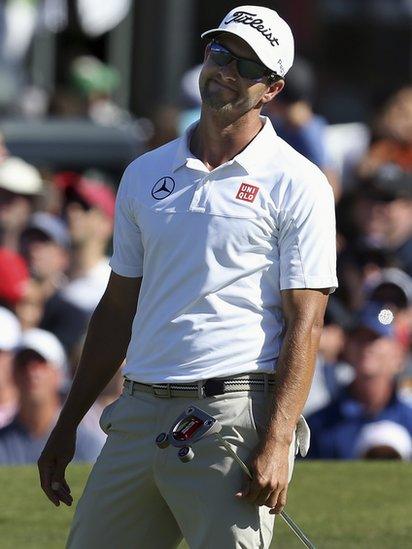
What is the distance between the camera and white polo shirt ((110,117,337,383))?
436 cm

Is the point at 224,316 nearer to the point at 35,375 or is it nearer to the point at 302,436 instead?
the point at 302,436

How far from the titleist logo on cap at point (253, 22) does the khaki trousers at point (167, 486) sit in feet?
3.18

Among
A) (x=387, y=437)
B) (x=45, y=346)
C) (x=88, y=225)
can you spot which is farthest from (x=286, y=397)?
(x=88, y=225)

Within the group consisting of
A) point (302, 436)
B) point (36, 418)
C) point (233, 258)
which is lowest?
point (36, 418)

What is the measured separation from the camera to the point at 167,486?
4.36 metres

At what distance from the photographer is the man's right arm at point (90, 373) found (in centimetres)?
475

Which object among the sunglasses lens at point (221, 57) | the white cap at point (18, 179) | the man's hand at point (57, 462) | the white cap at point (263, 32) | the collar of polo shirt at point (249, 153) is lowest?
the white cap at point (18, 179)

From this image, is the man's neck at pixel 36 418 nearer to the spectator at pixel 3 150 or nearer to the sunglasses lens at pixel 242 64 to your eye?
the spectator at pixel 3 150

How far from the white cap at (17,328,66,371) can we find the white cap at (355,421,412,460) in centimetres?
171

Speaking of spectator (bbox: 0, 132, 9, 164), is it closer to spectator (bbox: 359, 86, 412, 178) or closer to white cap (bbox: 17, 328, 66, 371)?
white cap (bbox: 17, 328, 66, 371)

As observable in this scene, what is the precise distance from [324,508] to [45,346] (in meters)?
2.29

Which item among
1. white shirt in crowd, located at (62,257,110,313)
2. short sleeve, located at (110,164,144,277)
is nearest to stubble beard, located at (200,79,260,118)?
short sleeve, located at (110,164,144,277)

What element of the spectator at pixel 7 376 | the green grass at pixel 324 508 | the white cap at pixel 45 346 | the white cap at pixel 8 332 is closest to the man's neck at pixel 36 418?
the spectator at pixel 7 376

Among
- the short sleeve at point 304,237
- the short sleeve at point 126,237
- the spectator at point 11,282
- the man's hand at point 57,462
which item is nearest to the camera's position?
the short sleeve at point 304,237
